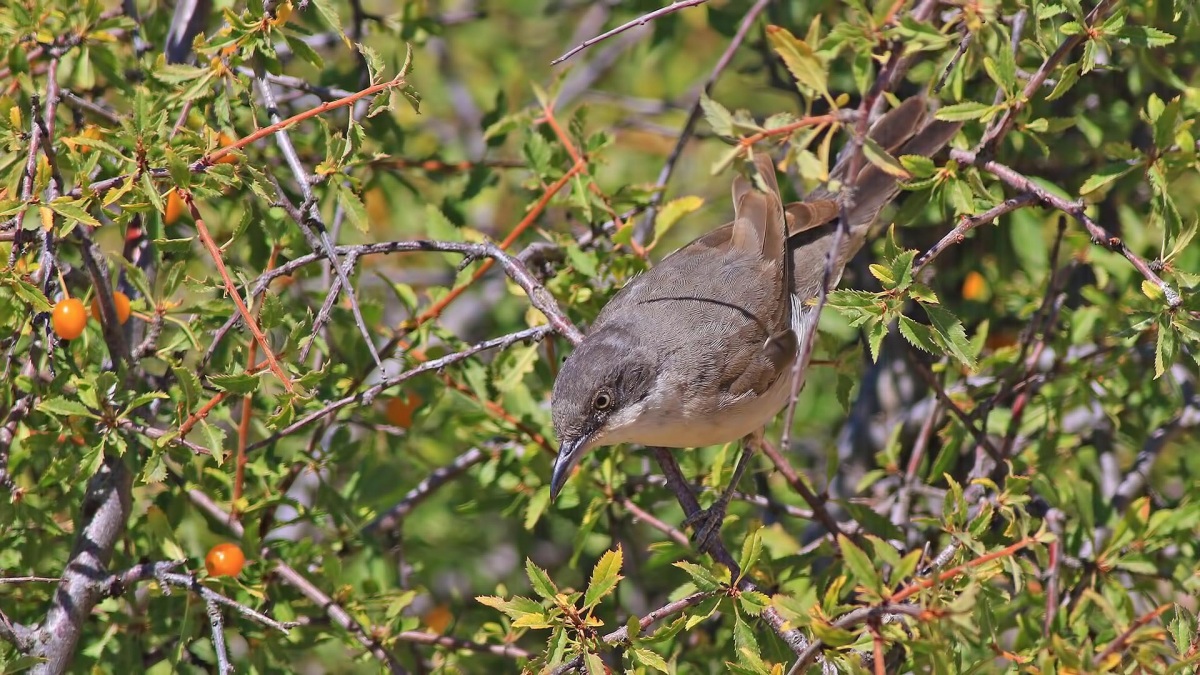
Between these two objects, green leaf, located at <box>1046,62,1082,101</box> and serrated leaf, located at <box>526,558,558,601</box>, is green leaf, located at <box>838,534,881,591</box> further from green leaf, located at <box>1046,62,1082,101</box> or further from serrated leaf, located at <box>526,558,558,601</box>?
green leaf, located at <box>1046,62,1082,101</box>

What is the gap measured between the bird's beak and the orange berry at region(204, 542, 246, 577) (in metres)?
0.94

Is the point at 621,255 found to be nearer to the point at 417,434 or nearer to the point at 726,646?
the point at 417,434

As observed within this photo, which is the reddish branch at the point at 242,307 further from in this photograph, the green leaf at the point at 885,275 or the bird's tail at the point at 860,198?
the bird's tail at the point at 860,198

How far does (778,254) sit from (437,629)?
1.88m

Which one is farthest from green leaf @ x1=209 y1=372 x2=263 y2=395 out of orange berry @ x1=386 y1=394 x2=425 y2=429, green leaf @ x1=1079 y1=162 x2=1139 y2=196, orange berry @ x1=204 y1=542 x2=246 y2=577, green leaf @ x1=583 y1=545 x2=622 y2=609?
green leaf @ x1=1079 y1=162 x2=1139 y2=196

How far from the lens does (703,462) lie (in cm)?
408

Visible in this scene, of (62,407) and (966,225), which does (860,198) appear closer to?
(966,225)

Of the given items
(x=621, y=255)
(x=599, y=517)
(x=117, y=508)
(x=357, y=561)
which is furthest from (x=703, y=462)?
(x=117, y=508)

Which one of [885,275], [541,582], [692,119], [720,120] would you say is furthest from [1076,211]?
[541,582]

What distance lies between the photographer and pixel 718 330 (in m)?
4.20

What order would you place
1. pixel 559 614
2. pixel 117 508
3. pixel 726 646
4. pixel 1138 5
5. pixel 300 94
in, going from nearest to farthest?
pixel 559 614 → pixel 117 508 → pixel 1138 5 → pixel 726 646 → pixel 300 94

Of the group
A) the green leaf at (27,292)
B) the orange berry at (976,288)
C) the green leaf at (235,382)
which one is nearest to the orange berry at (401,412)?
the green leaf at (235,382)

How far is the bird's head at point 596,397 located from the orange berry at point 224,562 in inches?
37.0

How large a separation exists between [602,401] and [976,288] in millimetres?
1721
